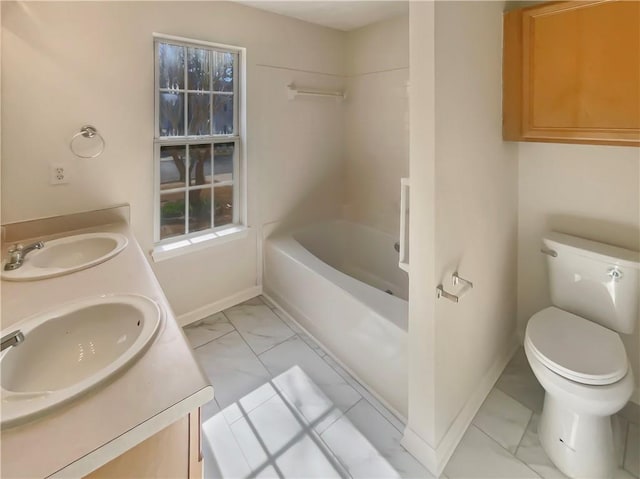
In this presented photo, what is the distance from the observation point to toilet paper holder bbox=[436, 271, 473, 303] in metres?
1.32

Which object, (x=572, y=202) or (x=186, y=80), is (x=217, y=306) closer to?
(x=186, y=80)

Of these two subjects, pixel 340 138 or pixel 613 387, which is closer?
pixel 613 387

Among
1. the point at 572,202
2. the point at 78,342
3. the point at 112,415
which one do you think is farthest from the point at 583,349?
the point at 78,342

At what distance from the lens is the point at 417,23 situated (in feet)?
3.90

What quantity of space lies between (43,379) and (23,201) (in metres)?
1.27

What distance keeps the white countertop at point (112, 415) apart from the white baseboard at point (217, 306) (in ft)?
5.19

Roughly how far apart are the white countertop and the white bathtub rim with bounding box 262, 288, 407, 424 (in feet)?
4.24

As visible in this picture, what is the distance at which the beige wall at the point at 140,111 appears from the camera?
5.58 ft

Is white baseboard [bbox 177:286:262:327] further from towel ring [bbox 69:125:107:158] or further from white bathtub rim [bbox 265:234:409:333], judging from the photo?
towel ring [bbox 69:125:107:158]

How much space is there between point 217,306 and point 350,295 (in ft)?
4.15

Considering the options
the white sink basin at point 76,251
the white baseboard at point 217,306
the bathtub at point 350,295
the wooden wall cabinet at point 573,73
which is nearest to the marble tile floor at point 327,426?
the bathtub at point 350,295

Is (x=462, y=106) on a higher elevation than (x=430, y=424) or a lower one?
higher

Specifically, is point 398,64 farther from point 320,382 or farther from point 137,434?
point 137,434

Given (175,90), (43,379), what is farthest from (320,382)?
(175,90)
